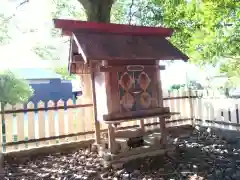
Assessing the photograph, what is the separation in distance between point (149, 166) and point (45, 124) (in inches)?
103

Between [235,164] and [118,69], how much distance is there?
2429 millimetres

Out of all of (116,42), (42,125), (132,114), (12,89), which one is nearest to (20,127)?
(42,125)

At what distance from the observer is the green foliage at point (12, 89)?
13.3m

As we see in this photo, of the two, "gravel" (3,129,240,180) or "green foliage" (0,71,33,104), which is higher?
"green foliage" (0,71,33,104)

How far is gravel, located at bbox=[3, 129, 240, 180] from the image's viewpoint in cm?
397

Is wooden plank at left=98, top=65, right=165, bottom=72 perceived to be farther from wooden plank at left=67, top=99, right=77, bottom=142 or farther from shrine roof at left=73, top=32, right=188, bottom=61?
wooden plank at left=67, top=99, right=77, bottom=142

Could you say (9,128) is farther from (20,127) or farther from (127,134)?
(127,134)

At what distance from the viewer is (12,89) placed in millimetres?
13430

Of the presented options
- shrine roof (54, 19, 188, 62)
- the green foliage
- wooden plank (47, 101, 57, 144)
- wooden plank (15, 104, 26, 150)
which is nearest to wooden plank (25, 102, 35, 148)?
wooden plank (15, 104, 26, 150)

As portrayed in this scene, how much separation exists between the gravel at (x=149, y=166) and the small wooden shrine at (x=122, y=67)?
19.1 inches

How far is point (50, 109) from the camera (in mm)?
5973

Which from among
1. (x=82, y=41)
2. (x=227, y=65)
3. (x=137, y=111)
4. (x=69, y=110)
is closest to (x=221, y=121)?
(x=227, y=65)

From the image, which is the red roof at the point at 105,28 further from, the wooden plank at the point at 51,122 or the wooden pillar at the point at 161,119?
the wooden plank at the point at 51,122

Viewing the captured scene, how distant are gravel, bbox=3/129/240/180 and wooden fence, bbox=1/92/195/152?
45 cm
